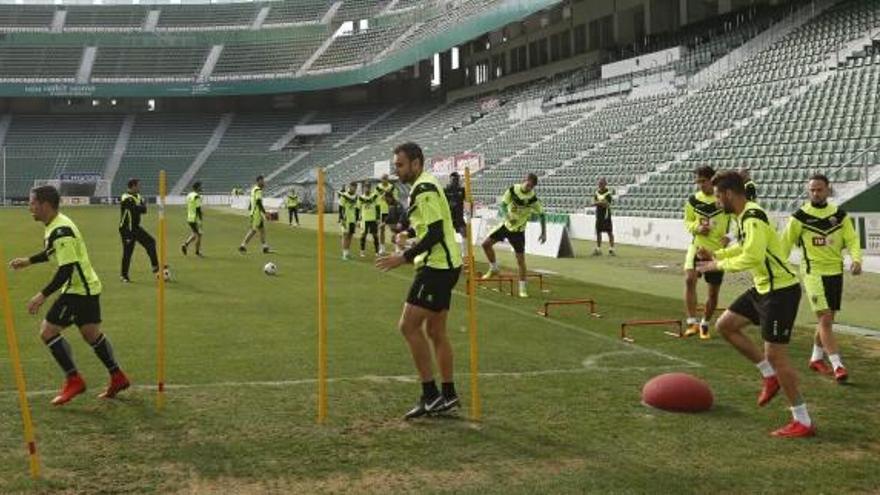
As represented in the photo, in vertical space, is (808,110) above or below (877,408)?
above

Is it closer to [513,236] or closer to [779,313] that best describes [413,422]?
[779,313]

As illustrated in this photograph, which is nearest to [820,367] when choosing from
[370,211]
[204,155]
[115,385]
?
[115,385]

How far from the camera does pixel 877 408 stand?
723cm

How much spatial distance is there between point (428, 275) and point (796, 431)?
2875 mm

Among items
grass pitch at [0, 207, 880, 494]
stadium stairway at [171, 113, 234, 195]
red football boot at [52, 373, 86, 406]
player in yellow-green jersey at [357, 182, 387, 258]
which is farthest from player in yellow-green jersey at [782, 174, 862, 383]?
stadium stairway at [171, 113, 234, 195]

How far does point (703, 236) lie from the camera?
1090 centimetres

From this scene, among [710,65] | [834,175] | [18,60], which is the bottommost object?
[834,175]

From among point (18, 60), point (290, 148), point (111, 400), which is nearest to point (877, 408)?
point (111, 400)

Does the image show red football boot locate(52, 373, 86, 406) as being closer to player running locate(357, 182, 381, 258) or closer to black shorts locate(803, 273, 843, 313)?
black shorts locate(803, 273, 843, 313)

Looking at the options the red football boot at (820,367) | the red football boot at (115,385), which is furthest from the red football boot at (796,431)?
the red football boot at (115,385)

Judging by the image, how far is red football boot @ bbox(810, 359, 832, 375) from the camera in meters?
8.59

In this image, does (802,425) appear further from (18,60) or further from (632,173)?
(18,60)

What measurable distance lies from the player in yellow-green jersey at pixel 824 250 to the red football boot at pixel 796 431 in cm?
203

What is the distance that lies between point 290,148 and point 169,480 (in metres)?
74.2
